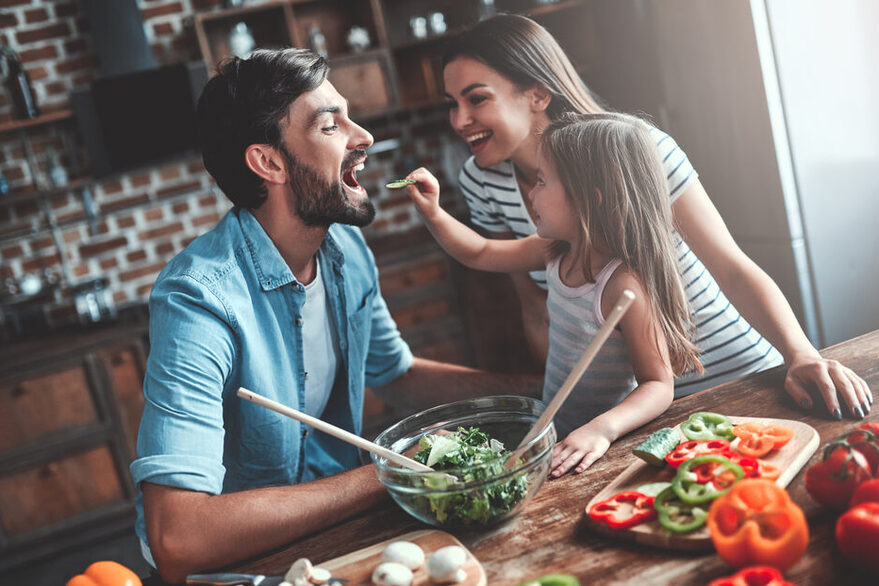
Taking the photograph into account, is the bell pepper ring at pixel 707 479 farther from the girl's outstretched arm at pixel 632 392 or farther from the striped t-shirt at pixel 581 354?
the striped t-shirt at pixel 581 354

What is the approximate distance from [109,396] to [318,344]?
1756 mm

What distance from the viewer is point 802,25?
1.96 metres

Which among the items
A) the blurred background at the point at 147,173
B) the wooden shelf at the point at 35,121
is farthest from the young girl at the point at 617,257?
the wooden shelf at the point at 35,121

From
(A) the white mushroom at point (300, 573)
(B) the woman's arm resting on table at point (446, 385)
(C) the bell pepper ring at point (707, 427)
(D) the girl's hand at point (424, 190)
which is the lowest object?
(B) the woman's arm resting on table at point (446, 385)

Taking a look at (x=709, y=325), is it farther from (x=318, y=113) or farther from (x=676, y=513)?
(x=318, y=113)

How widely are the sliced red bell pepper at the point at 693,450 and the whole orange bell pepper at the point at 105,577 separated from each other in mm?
657

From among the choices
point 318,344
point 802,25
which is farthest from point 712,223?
point 802,25

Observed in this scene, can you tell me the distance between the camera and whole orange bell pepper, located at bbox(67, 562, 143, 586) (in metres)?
0.86

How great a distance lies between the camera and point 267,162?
4.70 feet

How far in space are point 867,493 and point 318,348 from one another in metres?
1.00

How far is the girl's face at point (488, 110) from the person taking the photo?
145 cm

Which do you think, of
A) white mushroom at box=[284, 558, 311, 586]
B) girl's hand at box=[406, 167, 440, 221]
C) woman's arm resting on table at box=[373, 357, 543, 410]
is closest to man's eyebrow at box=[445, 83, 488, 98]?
girl's hand at box=[406, 167, 440, 221]

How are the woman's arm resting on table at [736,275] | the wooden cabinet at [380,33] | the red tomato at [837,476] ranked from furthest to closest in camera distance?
1. the wooden cabinet at [380,33]
2. the woman's arm resting on table at [736,275]
3. the red tomato at [837,476]

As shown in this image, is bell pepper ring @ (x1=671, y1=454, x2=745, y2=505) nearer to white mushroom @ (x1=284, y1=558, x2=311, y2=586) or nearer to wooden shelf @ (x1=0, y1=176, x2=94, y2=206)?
white mushroom @ (x1=284, y1=558, x2=311, y2=586)
